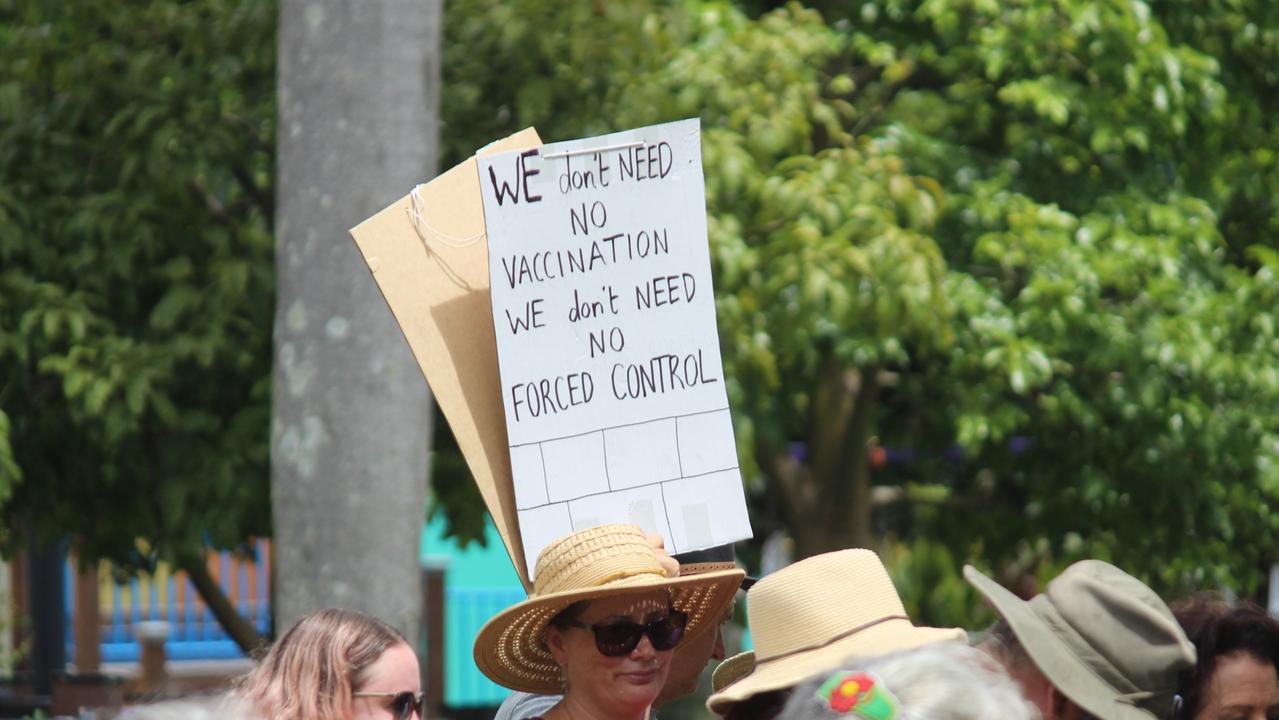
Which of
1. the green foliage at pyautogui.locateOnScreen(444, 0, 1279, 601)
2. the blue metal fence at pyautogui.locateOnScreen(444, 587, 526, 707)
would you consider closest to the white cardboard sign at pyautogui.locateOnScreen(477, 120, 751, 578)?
the green foliage at pyautogui.locateOnScreen(444, 0, 1279, 601)

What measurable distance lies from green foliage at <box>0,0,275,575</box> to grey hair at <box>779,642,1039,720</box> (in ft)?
12.3

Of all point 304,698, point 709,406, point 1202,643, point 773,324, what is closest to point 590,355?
point 709,406

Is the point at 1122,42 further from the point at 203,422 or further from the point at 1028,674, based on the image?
the point at 1028,674

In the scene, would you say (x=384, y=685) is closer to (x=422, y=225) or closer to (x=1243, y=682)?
(x=422, y=225)

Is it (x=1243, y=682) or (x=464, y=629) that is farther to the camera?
(x=464, y=629)

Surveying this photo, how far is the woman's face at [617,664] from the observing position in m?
2.98

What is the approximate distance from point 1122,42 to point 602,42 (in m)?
1.86

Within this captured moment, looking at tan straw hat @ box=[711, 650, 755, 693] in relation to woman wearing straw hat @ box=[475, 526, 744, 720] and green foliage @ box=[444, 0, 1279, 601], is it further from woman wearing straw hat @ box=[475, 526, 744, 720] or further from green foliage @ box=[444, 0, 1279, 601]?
green foliage @ box=[444, 0, 1279, 601]

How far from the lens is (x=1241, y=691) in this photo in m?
3.13

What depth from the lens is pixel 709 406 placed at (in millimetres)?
3289

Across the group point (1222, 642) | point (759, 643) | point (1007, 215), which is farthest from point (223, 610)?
point (1222, 642)

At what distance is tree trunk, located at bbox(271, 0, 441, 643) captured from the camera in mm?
4715

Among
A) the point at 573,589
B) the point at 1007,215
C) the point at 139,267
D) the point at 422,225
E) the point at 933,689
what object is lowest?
the point at 933,689

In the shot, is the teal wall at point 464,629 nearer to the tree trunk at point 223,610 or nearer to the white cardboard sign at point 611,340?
the tree trunk at point 223,610
